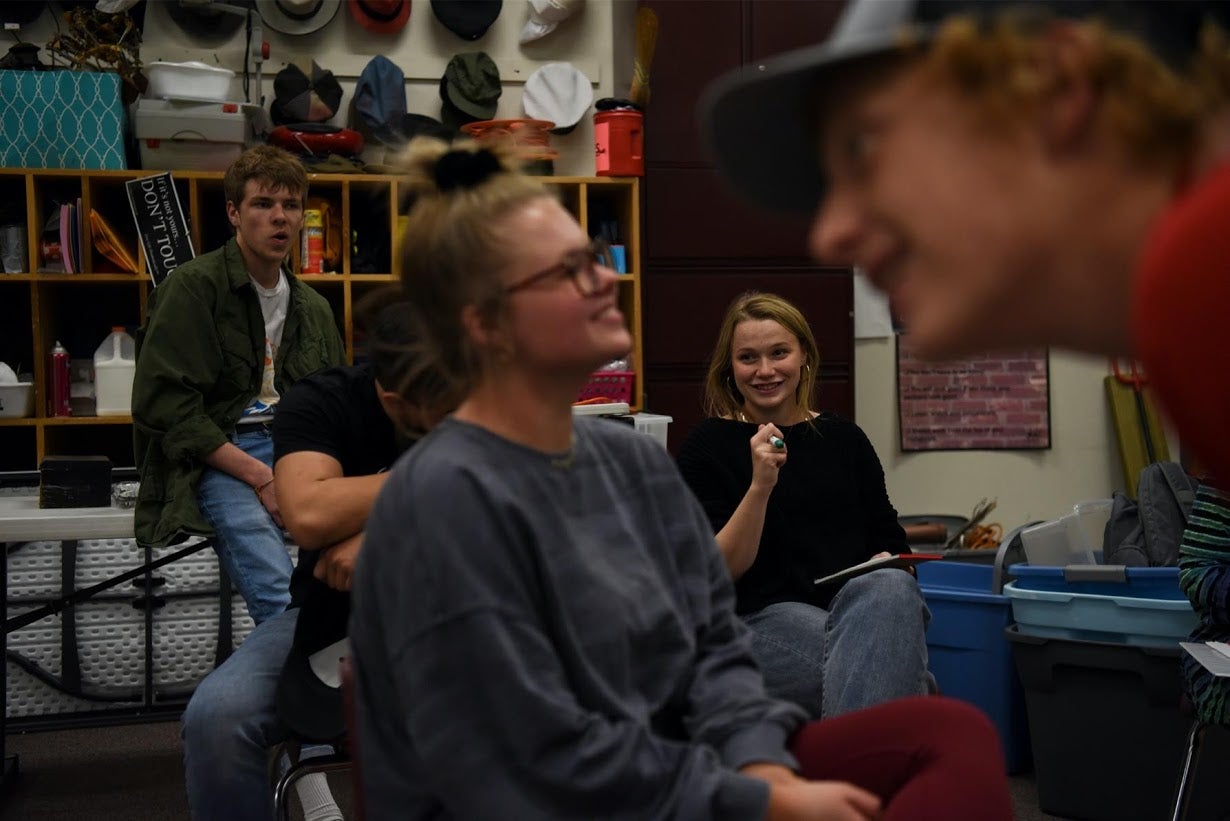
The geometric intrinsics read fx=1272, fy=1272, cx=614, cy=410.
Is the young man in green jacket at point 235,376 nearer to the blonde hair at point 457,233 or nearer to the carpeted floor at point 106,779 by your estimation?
the carpeted floor at point 106,779

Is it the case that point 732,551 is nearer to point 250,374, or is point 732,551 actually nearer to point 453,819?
point 453,819

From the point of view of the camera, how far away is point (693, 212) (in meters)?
4.72

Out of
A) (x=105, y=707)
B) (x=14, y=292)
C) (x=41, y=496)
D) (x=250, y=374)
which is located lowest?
(x=105, y=707)

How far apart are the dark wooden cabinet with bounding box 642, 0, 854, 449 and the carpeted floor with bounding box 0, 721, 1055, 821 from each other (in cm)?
198

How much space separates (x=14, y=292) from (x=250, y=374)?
198 centimetres

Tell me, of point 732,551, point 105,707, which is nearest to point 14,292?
point 105,707

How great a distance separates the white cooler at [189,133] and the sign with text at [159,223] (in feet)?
0.51

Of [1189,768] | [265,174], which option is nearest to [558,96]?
[265,174]

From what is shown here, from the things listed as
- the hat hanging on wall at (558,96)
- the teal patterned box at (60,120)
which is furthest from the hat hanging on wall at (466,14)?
the teal patterned box at (60,120)

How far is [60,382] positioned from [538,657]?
3.48 m

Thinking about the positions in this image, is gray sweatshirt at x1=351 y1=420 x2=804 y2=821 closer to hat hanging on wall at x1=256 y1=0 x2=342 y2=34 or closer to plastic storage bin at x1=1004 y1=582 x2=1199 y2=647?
plastic storage bin at x1=1004 y1=582 x2=1199 y2=647

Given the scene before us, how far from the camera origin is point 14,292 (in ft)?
14.6

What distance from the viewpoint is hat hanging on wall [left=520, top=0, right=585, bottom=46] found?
15.9 feet

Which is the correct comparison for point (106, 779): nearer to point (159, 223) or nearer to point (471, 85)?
point (159, 223)
